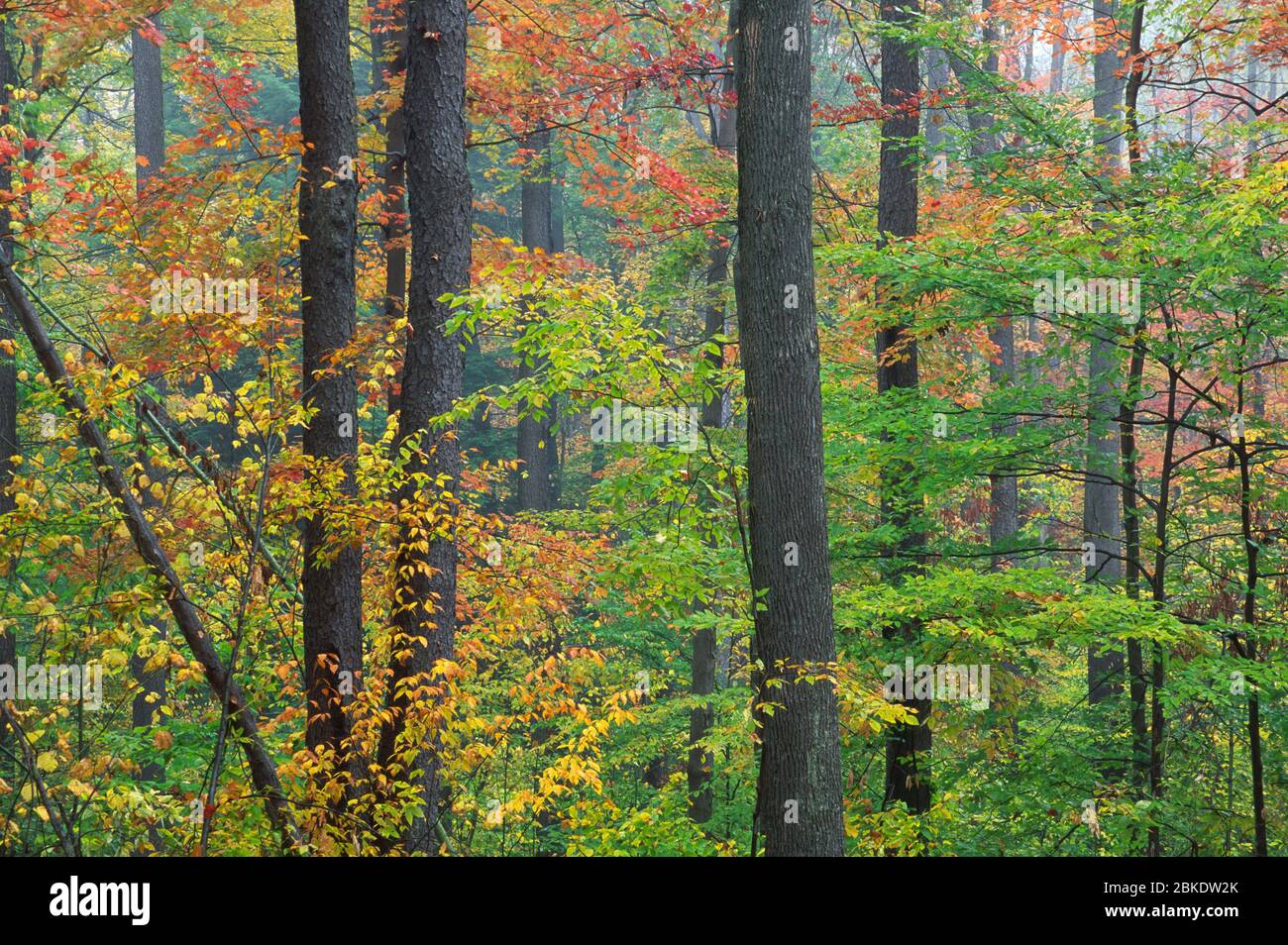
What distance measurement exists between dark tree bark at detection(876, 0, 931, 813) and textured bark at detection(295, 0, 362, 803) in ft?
14.3

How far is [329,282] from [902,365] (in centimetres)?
525

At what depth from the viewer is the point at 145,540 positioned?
5.42m

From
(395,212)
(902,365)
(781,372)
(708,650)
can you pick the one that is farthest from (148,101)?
(781,372)

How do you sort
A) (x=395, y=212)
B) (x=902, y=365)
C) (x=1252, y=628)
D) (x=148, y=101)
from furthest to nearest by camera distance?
(x=148, y=101), (x=395, y=212), (x=902, y=365), (x=1252, y=628)

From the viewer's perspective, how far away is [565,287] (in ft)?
21.0

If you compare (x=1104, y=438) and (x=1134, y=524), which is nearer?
(x=1104, y=438)

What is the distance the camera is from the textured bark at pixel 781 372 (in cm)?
592

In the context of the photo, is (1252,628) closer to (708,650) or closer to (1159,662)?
(1159,662)

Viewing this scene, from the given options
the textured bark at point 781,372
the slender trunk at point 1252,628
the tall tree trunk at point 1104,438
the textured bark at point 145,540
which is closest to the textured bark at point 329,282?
the textured bark at point 145,540

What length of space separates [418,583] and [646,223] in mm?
6889

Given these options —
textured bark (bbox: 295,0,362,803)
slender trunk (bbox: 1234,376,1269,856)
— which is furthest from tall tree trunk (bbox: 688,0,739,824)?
slender trunk (bbox: 1234,376,1269,856)

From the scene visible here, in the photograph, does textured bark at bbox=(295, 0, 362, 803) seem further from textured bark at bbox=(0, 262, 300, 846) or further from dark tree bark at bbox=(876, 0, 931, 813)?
dark tree bark at bbox=(876, 0, 931, 813)
